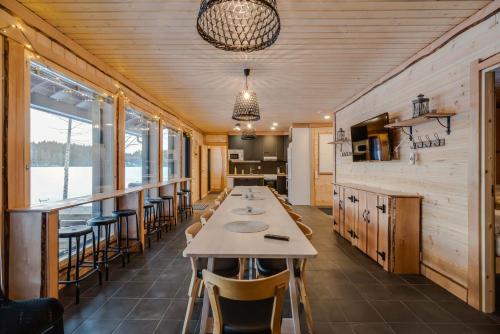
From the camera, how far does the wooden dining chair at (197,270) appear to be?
2033 millimetres

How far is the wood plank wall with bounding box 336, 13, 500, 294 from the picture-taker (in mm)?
2488

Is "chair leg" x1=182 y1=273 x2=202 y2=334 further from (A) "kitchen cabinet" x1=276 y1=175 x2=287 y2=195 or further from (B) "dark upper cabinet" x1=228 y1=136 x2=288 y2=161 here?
(B) "dark upper cabinet" x1=228 y1=136 x2=288 y2=161

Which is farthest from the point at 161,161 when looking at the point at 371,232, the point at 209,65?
the point at 371,232

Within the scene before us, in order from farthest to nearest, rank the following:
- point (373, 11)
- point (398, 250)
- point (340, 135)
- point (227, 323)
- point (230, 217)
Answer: point (340, 135) < point (398, 250) < point (230, 217) < point (373, 11) < point (227, 323)

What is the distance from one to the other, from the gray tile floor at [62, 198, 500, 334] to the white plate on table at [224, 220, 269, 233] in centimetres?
86

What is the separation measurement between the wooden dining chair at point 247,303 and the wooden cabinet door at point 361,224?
2717mm

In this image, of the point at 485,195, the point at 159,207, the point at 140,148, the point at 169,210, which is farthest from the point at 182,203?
the point at 485,195

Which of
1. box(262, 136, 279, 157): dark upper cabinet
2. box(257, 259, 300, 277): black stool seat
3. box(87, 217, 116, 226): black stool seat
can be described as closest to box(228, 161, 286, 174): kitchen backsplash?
box(262, 136, 279, 157): dark upper cabinet

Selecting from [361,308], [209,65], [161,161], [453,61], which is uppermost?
[209,65]

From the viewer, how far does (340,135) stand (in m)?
5.58

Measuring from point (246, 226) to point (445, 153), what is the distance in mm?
2357

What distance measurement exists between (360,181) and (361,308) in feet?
9.45

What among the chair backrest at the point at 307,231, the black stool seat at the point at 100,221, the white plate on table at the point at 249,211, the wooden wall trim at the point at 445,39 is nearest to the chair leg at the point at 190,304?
the white plate on table at the point at 249,211

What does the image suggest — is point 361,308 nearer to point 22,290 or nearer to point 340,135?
point 22,290
